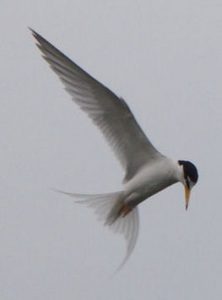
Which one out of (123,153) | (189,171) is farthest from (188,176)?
(123,153)

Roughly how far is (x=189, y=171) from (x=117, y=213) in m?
0.72

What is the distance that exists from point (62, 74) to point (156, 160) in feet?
3.46

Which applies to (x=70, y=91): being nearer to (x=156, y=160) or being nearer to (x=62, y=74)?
(x=62, y=74)

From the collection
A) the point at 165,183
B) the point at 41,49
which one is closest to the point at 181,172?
the point at 165,183

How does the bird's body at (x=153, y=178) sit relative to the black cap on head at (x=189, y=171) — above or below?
above

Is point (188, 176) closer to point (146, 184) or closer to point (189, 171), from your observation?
point (189, 171)

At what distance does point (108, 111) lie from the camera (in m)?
10.2

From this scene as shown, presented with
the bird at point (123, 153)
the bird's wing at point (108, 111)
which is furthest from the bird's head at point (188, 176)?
the bird's wing at point (108, 111)

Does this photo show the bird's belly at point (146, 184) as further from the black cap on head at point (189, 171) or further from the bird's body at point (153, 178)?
the black cap on head at point (189, 171)

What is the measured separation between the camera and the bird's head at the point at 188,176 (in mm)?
10172

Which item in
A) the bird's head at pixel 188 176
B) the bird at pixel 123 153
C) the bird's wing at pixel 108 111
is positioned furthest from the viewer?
the bird's head at pixel 188 176

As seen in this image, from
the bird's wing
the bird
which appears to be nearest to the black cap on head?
the bird

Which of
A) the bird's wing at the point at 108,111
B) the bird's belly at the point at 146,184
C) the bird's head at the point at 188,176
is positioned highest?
the bird's wing at the point at 108,111

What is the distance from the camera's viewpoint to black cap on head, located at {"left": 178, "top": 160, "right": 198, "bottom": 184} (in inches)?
401
